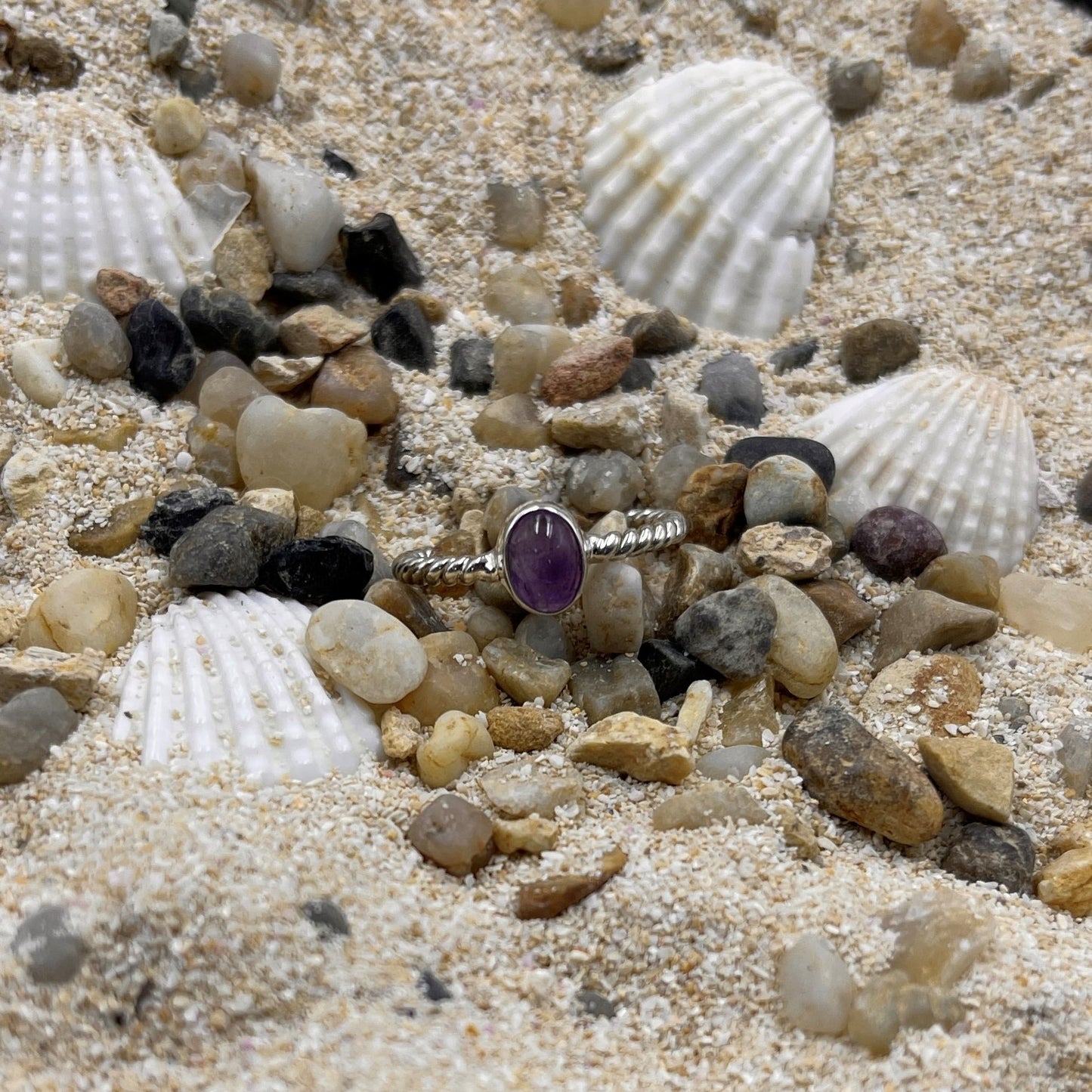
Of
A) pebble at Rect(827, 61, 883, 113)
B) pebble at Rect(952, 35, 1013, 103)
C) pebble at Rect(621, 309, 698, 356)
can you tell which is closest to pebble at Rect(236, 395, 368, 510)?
pebble at Rect(621, 309, 698, 356)

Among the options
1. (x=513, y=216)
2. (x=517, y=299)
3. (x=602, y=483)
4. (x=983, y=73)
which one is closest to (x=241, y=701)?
(x=602, y=483)

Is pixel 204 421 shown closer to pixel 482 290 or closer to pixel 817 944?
Result: pixel 482 290

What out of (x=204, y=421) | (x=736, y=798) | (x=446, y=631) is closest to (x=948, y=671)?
(x=736, y=798)

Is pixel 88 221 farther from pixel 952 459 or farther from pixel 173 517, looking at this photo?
pixel 952 459

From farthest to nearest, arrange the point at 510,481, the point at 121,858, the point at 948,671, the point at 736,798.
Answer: the point at 510,481 → the point at 948,671 → the point at 736,798 → the point at 121,858

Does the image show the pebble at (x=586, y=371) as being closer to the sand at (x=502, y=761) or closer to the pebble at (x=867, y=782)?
the sand at (x=502, y=761)

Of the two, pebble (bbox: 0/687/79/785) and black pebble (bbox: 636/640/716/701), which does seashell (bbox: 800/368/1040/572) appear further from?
pebble (bbox: 0/687/79/785)
